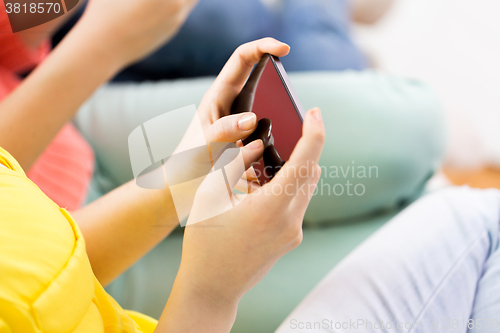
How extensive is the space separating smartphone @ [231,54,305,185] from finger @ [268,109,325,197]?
35 mm

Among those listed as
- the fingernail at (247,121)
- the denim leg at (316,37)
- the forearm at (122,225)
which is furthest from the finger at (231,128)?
the denim leg at (316,37)

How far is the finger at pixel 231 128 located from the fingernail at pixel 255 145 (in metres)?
0.01

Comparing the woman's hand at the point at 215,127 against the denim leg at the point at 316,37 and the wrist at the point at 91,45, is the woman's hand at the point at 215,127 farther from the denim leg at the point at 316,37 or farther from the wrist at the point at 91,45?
the denim leg at the point at 316,37

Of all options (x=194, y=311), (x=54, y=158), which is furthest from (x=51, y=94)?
(x=194, y=311)

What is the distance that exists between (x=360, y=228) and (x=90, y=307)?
0.50m

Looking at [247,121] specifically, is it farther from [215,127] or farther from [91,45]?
[91,45]

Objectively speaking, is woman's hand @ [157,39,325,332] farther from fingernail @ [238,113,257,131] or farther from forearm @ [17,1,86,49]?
forearm @ [17,1,86,49]

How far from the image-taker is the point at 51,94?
1.29 feet

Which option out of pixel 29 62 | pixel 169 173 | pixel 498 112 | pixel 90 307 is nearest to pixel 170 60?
pixel 29 62

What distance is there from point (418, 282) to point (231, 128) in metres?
0.25

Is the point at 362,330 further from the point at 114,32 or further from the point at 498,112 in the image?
the point at 498,112

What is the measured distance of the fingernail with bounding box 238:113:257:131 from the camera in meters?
0.29

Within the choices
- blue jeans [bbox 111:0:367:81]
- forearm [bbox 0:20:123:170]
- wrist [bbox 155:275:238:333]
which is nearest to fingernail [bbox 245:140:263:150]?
wrist [bbox 155:275:238:333]

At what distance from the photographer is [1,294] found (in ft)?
0.63
